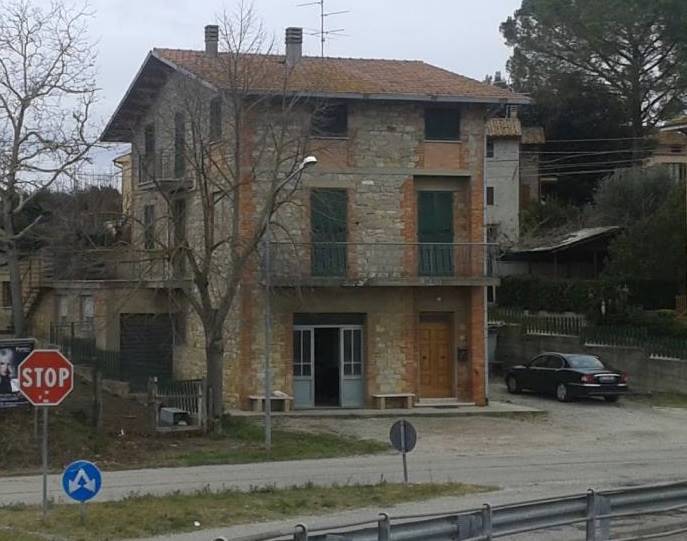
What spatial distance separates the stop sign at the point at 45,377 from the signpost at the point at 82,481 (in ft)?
6.71

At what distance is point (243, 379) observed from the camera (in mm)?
33906

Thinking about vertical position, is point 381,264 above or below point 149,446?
above

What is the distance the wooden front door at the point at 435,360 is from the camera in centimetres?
3591

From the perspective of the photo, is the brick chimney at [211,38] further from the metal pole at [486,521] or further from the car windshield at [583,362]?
the metal pole at [486,521]

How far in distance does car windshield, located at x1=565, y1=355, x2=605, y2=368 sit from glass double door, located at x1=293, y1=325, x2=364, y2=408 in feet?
23.2

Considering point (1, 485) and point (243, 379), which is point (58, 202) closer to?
point (243, 379)

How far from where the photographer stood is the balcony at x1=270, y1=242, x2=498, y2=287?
3341cm

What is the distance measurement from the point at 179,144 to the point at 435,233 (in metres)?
8.01

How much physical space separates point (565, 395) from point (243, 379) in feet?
34.0

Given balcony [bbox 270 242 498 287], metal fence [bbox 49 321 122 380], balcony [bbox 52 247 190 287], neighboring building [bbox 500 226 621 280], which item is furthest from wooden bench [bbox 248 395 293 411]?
neighboring building [bbox 500 226 621 280]

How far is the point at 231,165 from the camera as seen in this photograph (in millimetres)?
33094

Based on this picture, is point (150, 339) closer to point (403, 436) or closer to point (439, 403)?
point (439, 403)

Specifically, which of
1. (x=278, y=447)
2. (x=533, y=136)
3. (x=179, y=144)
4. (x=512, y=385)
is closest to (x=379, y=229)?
(x=179, y=144)

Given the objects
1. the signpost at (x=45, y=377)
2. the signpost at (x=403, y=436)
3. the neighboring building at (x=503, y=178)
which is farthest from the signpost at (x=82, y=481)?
the neighboring building at (x=503, y=178)
